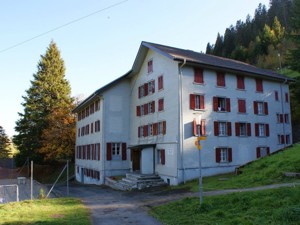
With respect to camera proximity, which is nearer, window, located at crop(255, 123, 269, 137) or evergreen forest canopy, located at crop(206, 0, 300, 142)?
window, located at crop(255, 123, 269, 137)

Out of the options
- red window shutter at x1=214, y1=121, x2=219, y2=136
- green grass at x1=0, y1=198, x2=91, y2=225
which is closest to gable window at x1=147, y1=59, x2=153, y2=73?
red window shutter at x1=214, y1=121, x2=219, y2=136

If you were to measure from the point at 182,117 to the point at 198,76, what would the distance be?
173 inches

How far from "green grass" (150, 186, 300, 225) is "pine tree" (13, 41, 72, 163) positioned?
42.0 m

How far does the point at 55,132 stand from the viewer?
48.0m

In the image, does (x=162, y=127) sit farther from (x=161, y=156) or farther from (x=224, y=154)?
(x=224, y=154)

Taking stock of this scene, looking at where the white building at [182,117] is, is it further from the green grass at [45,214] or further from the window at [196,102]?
the green grass at [45,214]

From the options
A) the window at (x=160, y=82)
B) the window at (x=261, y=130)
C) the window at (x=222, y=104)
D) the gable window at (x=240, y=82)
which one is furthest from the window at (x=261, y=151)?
the window at (x=160, y=82)

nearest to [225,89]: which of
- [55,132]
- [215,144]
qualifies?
[215,144]

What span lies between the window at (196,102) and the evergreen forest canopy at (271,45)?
17.5 metres

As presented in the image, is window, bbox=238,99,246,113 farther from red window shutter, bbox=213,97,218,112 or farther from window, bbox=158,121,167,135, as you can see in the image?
window, bbox=158,121,167,135

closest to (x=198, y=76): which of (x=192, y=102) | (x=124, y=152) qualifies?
(x=192, y=102)

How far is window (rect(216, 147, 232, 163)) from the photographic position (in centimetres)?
2848

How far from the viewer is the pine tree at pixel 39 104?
52.2 metres

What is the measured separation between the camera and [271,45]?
249 feet
